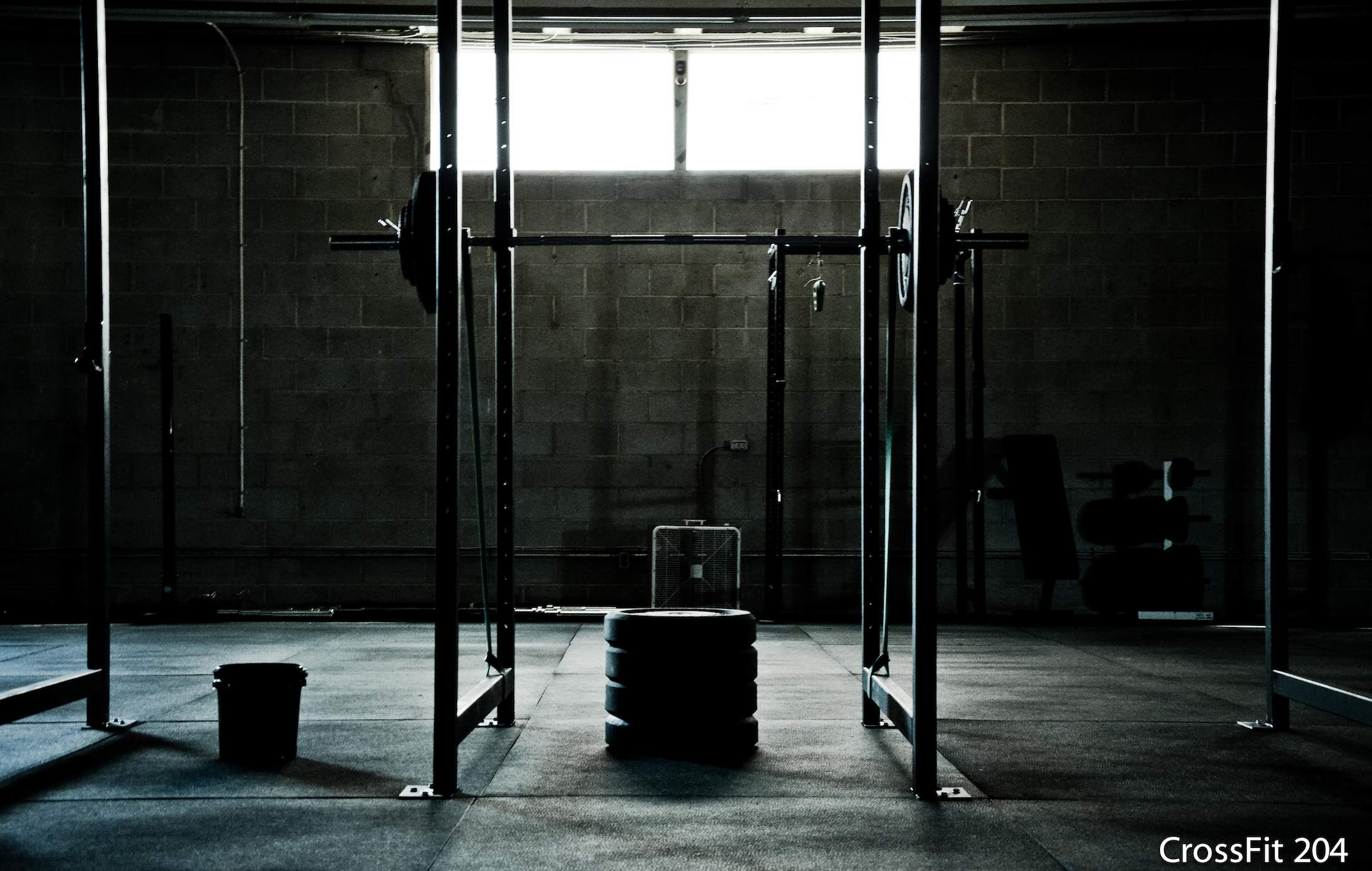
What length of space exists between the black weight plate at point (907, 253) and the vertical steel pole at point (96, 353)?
86.6 inches

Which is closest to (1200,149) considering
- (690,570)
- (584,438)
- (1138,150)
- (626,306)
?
(1138,150)

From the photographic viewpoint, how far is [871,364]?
124 inches

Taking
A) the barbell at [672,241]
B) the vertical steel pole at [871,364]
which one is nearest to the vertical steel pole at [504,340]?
the barbell at [672,241]

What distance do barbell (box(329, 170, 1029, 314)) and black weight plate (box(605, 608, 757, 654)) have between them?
2.93 ft

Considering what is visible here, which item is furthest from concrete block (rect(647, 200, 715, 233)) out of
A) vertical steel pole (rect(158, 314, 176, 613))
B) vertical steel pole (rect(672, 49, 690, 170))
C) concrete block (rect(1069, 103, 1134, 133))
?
vertical steel pole (rect(158, 314, 176, 613))

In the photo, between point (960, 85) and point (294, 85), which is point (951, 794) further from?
point (294, 85)

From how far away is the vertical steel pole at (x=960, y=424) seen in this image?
676 centimetres

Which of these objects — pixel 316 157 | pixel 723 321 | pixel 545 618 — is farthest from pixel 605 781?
pixel 316 157

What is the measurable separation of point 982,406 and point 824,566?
4.58 feet

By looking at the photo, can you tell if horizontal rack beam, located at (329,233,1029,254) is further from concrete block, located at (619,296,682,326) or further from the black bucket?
concrete block, located at (619,296,682,326)

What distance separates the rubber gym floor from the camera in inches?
77.5

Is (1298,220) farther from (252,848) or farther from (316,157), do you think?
(252,848)

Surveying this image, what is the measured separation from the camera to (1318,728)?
Result: 10.5 feet

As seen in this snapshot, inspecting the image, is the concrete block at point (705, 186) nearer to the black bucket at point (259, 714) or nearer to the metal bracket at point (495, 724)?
the metal bracket at point (495, 724)
